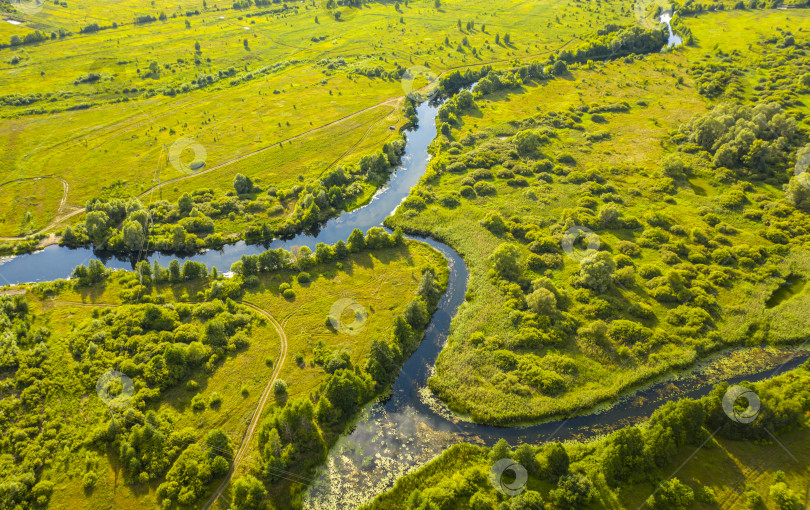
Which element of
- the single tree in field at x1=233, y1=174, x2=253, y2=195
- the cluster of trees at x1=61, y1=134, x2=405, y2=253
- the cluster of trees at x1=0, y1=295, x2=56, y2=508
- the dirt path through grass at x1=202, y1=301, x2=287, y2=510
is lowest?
the dirt path through grass at x1=202, y1=301, x2=287, y2=510

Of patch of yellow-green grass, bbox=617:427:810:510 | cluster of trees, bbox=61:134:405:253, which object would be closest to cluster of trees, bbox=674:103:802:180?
patch of yellow-green grass, bbox=617:427:810:510

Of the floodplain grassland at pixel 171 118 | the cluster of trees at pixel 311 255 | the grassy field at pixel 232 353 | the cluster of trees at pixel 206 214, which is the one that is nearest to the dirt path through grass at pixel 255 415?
the grassy field at pixel 232 353

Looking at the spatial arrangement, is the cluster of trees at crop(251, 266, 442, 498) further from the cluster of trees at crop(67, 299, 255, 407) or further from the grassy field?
the cluster of trees at crop(67, 299, 255, 407)

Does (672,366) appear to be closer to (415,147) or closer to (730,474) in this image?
(730,474)

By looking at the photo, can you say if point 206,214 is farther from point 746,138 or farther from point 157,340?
point 746,138

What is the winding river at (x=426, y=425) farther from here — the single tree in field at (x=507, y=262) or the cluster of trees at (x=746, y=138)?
the cluster of trees at (x=746, y=138)

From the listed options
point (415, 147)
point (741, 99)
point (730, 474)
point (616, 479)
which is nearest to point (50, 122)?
point (415, 147)
